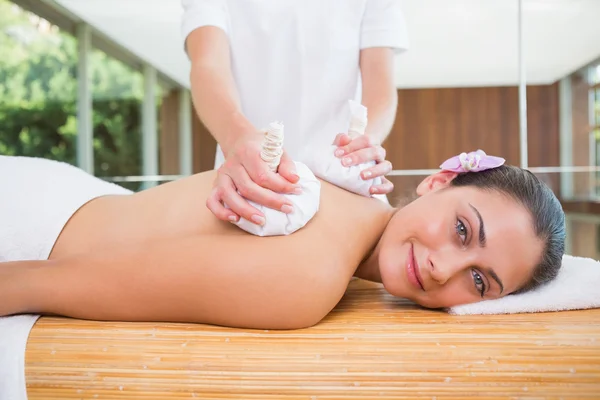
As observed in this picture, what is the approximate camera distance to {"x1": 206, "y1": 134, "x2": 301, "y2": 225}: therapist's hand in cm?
105

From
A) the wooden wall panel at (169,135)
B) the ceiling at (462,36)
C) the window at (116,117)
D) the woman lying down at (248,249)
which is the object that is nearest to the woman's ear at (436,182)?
the woman lying down at (248,249)

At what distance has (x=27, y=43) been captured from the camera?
18.3 ft

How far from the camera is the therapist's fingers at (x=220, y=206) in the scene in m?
1.08

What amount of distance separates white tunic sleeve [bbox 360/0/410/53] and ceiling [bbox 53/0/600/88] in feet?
15.5

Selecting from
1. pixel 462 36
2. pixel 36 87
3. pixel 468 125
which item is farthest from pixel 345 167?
pixel 468 125

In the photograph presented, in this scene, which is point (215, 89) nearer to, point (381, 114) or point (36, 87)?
point (381, 114)

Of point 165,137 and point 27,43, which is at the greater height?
point 27,43

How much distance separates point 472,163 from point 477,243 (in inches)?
10.3

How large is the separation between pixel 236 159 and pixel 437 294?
511mm

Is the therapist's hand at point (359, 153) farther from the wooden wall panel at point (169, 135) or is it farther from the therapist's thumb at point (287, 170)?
the wooden wall panel at point (169, 135)

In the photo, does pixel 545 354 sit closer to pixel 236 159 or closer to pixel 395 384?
pixel 395 384

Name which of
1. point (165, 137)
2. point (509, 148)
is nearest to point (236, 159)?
point (165, 137)

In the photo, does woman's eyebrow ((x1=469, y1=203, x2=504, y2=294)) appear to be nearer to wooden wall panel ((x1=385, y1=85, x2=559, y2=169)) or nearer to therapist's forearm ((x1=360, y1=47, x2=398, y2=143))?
therapist's forearm ((x1=360, y1=47, x2=398, y2=143))

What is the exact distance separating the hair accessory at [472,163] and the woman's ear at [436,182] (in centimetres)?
2
